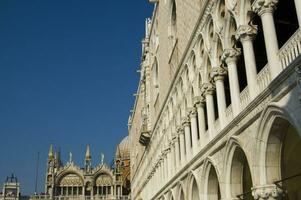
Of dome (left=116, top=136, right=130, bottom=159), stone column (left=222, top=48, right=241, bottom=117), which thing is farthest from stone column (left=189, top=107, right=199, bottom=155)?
dome (left=116, top=136, right=130, bottom=159)

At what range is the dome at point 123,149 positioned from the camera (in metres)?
68.6

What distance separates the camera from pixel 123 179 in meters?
61.4

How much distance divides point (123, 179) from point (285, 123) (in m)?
53.6

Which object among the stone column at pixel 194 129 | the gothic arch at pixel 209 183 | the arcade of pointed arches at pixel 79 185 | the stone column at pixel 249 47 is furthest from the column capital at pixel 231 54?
the arcade of pointed arches at pixel 79 185

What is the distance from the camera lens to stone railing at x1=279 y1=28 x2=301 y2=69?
866 centimetres

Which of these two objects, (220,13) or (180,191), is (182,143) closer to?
(180,191)

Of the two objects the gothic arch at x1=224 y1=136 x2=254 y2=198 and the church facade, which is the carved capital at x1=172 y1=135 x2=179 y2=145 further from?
the church facade

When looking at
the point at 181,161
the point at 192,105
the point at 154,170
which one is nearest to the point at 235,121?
the point at 192,105

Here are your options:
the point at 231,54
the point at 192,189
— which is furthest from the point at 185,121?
the point at 231,54

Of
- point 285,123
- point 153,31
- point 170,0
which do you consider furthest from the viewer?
point 153,31

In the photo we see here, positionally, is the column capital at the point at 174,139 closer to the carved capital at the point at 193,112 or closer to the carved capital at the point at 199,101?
the carved capital at the point at 193,112

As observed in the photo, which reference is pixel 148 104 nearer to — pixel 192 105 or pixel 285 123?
pixel 192 105

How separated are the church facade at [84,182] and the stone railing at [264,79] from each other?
160 feet

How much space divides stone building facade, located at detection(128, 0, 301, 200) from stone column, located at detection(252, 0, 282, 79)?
2cm
